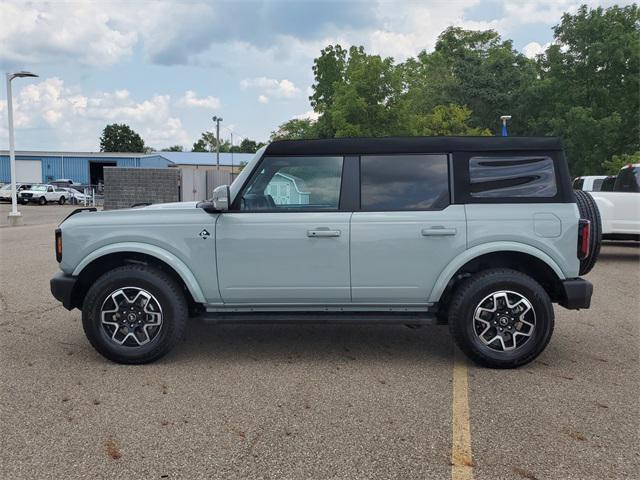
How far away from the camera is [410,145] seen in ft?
15.1

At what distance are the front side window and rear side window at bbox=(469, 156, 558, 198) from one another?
115 cm

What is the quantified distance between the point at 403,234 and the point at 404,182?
46 cm

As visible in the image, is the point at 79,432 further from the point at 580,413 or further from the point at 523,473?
the point at 580,413

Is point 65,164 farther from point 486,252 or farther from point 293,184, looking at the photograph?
point 486,252

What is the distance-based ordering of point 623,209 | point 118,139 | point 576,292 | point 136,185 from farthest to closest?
point 118,139
point 136,185
point 623,209
point 576,292

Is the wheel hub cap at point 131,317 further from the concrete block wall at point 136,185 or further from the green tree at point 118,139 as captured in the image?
the green tree at point 118,139

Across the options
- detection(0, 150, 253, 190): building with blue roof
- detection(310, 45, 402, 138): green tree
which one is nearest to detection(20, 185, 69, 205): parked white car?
detection(0, 150, 253, 190): building with blue roof

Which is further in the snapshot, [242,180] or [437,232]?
[242,180]

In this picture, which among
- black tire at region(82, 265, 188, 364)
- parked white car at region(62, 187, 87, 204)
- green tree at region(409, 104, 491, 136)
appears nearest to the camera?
black tire at region(82, 265, 188, 364)

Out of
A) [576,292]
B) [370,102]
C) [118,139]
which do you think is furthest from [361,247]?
[118,139]

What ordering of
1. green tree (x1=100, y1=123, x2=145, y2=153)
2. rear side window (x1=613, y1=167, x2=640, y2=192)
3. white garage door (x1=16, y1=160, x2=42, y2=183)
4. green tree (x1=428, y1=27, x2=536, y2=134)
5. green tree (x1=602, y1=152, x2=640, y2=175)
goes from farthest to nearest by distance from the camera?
green tree (x1=100, y1=123, x2=145, y2=153) → white garage door (x1=16, y1=160, x2=42, y2=183) → green tree (x1=428, y1=27, x2=536, y2=134) → green tree (x1=602, y1=152, x2=640, y2=175) → rear side window (x1=613, y1=167, x2=640, y2=192)

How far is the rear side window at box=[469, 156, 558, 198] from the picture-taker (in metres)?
4.49

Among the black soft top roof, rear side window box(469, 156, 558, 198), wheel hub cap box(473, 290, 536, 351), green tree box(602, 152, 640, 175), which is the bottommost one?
wheel hub cap box(473, 290, 536, 351)

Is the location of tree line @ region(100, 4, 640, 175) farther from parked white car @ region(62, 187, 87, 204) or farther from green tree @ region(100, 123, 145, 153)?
green tree @ region(100, 123, 145, 153)
